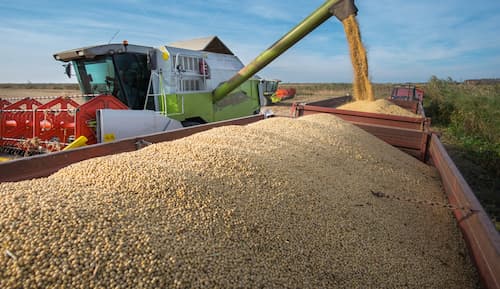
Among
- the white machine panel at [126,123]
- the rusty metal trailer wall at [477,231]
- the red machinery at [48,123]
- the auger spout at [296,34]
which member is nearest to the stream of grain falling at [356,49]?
the auger spout at [296,34]

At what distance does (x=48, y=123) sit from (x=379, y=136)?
4.38 m

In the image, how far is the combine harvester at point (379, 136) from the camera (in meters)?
1.54

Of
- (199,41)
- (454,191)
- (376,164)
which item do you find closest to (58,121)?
(376,164)

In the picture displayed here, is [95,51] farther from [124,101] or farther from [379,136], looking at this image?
[379,136]

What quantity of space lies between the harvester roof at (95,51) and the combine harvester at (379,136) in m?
0.06

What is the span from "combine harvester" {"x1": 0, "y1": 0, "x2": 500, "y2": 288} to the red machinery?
107cm

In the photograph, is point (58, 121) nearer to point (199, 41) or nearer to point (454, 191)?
point (454, 191)

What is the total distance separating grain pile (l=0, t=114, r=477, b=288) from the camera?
1102 mm

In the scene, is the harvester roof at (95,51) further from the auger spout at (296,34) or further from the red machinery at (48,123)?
the auger spout at (296,34)

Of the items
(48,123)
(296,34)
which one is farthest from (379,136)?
(48,123)

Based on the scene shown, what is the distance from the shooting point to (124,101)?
16.9 feet

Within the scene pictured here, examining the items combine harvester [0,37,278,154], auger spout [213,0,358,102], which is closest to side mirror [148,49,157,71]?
combine harvester [0,37,278,154]

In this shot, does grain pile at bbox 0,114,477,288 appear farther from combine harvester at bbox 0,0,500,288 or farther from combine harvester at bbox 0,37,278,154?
combine harvester at bbox 0,37,278,154

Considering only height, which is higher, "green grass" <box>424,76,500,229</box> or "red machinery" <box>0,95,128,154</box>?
"red machinery" <box>0,95,128,154</box>
